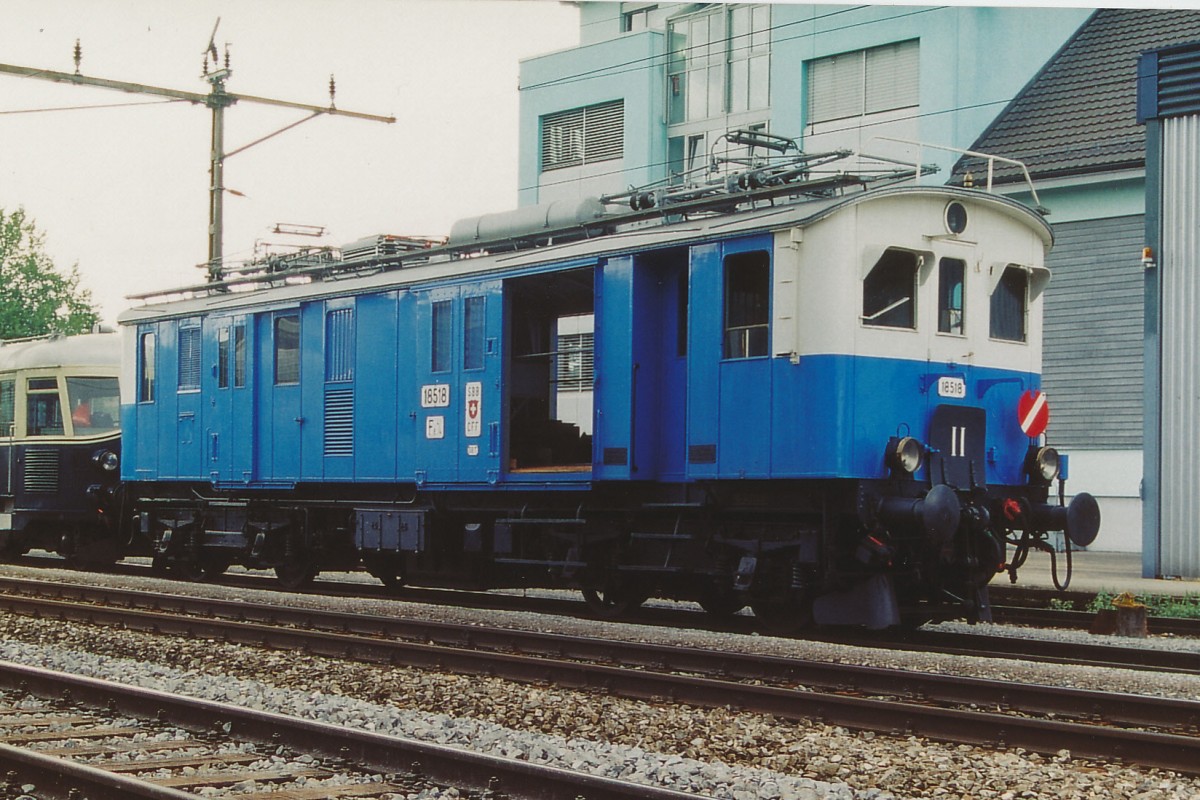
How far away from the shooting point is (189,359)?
1864 cm

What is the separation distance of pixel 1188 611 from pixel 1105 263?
9.55 metres

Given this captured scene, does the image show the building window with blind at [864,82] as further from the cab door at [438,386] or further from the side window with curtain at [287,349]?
the cab door at [438,386]

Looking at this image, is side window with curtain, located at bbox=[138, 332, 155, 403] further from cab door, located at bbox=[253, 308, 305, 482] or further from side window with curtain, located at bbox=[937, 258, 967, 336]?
side window with curtain, located at bbox=[937, 258, 967, 336]

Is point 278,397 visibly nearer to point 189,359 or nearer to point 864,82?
point 189,359

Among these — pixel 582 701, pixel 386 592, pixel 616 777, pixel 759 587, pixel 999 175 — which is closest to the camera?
pixel 616 777

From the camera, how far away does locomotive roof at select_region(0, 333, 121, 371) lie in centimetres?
2134

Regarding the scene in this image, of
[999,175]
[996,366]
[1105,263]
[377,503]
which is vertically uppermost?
[999,175]

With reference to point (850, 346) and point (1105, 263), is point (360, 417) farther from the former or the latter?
point (1105, 263)

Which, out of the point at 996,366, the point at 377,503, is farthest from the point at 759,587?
the point at 377,503

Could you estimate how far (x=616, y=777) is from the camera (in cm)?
706

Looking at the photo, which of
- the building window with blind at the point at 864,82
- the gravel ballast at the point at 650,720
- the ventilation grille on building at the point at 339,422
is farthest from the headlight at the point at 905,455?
the building window with blind at the point at 864,82

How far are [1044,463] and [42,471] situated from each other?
1425 cm

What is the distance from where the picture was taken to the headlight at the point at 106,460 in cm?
2072

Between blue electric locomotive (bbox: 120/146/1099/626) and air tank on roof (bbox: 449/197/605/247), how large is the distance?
3 cm
